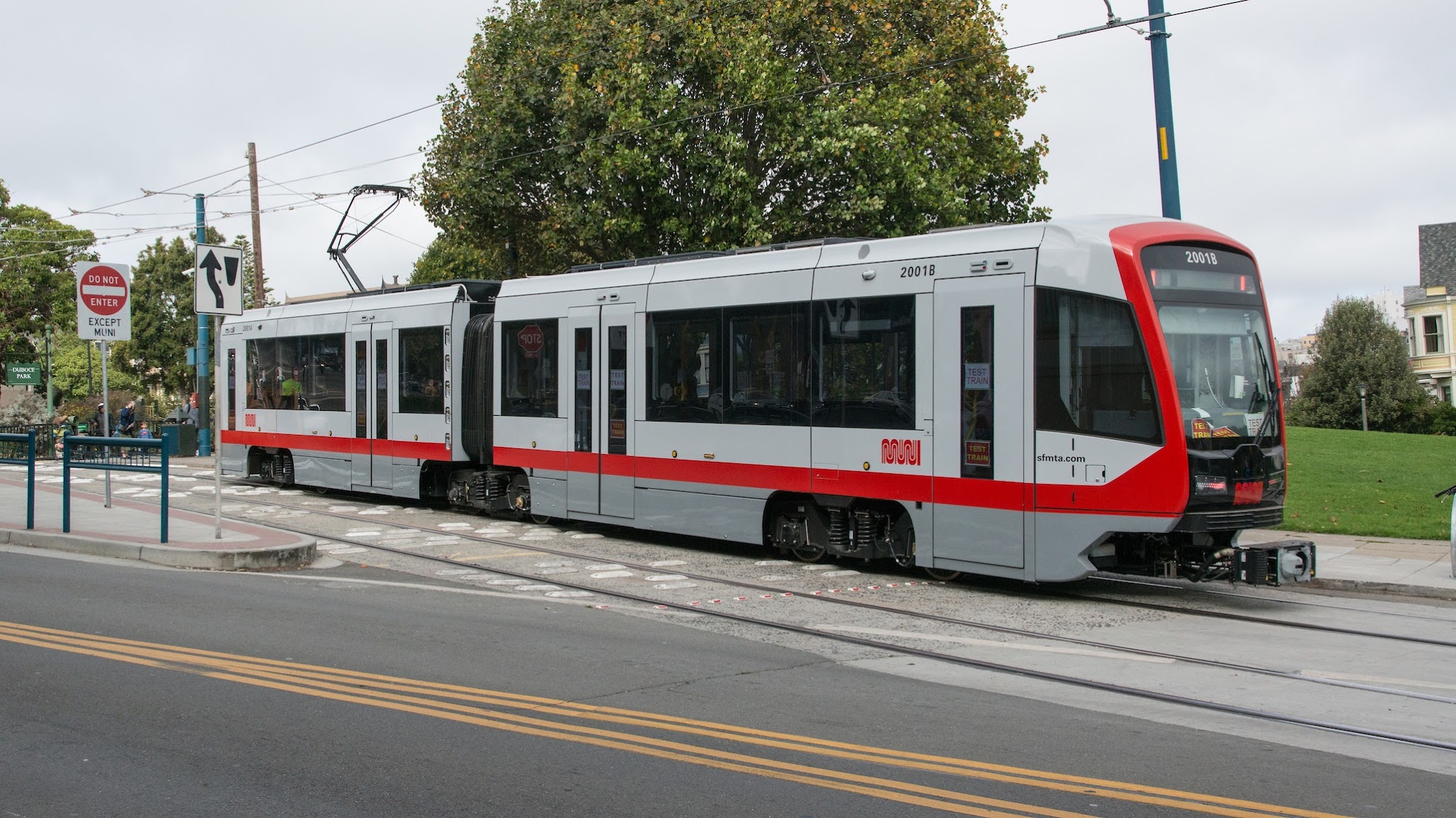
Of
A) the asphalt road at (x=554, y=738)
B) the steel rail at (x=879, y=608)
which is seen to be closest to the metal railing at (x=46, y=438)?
the steel rail at (x=879, y=608)

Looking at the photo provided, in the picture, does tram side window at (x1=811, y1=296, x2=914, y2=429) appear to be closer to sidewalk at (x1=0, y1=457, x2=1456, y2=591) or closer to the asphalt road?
the asphalt road

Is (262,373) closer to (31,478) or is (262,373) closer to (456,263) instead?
(31,478)

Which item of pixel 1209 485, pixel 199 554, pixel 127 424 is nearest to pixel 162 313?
pixel 127 424

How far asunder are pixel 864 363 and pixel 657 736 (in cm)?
662

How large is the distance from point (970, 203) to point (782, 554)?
13.5 m

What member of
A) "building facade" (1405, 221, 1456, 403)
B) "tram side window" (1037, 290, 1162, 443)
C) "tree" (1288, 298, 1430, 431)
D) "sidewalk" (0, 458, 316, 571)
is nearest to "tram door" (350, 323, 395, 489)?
"sidewalk" (0, 458, 316, 571)

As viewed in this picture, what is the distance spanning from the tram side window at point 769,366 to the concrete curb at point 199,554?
Answer: 4944 millimetres

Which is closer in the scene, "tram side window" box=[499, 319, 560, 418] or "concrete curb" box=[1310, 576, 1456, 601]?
"concrete curb" box=[1310, 576, 1456, 601]

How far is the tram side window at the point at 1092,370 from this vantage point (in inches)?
405

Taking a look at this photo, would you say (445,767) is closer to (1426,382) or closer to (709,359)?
(709,359)

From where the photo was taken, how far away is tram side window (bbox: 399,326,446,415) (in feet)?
59.3

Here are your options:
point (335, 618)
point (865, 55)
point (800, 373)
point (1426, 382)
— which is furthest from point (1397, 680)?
point (1426, 382)

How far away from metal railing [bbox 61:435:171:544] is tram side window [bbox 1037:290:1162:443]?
9519 millimetres

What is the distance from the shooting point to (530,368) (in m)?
16.4
